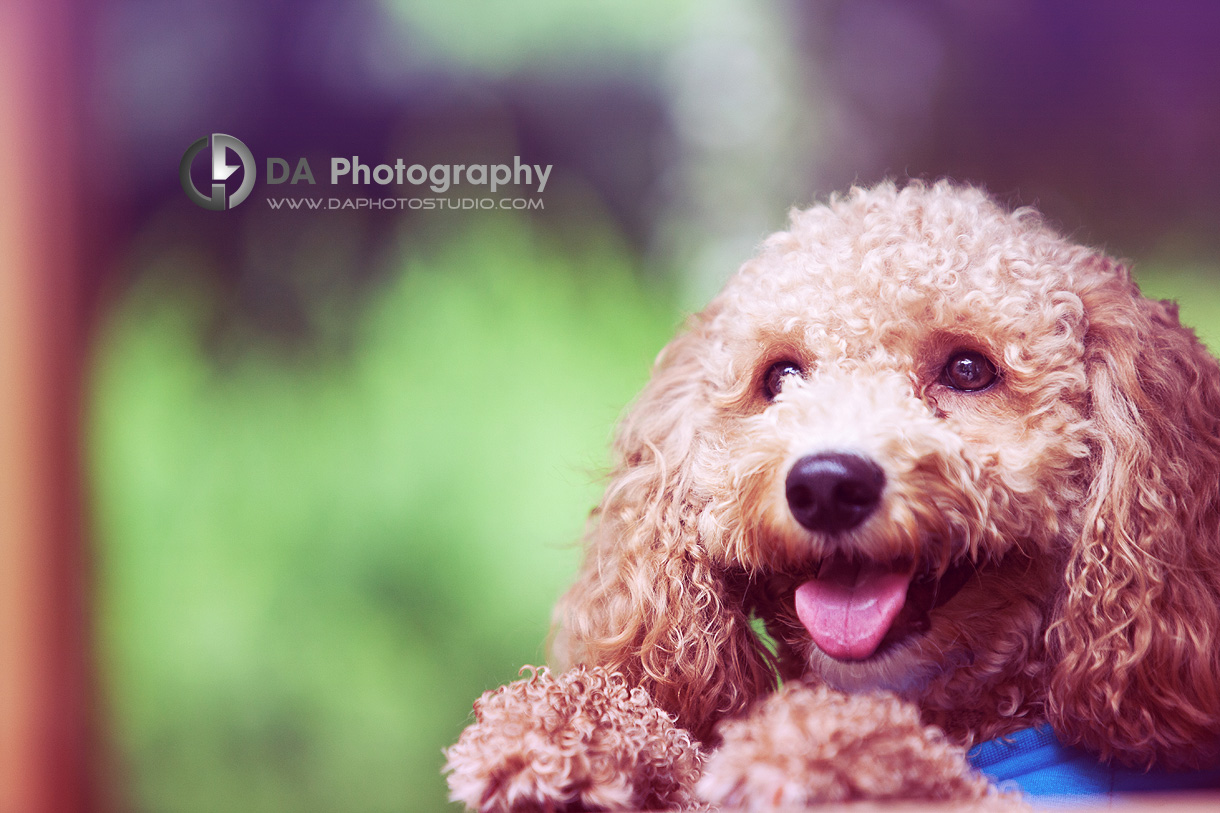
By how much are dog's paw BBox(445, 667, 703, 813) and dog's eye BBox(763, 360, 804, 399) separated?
1.15 ft

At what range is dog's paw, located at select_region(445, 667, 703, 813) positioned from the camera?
73cm

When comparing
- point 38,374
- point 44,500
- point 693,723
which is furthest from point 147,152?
point 693,723

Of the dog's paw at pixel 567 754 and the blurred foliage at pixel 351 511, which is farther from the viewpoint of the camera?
the blurred foliage at pixel 351 511

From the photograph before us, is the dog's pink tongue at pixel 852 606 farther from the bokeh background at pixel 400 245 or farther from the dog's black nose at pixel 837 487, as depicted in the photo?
the bokeh background at pixel 400 245

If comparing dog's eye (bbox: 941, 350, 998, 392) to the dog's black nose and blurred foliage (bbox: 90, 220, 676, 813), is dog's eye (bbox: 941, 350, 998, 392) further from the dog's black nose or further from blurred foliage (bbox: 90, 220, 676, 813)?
blurred foliage (bbox: 90, 220, 676, 813)

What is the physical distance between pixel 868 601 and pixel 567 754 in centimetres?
31

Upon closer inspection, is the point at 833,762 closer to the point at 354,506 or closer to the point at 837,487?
the point at 837,487

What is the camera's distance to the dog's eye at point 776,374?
965 mm

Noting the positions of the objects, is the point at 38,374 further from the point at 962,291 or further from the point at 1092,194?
the point at 1092,194

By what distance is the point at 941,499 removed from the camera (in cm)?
79

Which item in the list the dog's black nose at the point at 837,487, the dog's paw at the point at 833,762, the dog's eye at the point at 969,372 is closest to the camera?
the dog's paw at the point at 833,762

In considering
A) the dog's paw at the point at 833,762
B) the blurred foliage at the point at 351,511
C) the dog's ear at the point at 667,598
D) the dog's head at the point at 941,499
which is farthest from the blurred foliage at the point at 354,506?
the dog's paw at the point at 833,762

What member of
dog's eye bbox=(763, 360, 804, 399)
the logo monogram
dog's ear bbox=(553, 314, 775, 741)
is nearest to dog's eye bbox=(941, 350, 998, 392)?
dog's eye bbox=(763, 360, 804, 399)

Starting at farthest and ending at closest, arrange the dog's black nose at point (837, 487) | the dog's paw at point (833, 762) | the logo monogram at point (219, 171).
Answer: the logo monogram at point (219, 171) < the dog's black nose at point (837, 487) < the dog's paw at point (833, 762)
